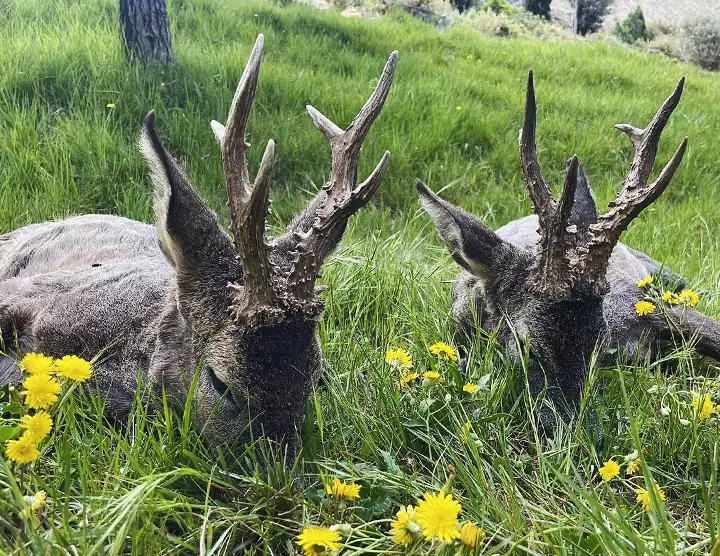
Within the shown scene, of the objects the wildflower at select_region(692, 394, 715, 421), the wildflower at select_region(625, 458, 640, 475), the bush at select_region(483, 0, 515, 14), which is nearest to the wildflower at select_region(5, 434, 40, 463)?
the wildflower at select_region(625, 458, 640, 475)

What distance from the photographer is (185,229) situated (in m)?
2.92

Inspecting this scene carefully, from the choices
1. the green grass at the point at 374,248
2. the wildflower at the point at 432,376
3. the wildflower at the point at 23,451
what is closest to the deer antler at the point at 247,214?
the green grass at the point at 374,248

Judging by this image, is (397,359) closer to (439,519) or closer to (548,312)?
(548,312)

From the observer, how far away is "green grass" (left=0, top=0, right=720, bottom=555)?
95.4 inches

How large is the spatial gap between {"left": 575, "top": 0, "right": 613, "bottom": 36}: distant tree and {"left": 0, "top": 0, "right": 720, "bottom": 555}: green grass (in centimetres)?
1789

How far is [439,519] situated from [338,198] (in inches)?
62.4

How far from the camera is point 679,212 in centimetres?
715

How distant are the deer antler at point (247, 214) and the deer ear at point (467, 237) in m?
1.53

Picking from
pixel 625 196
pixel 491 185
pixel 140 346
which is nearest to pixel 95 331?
pixel 140 346

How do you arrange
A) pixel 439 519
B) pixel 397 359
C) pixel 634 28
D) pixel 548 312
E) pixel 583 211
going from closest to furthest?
pixel 439 519 → pixel 397 359 → pixel 548 312 → pixel 583 211 → pixel 634 28

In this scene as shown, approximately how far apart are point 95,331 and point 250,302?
4.17 ft

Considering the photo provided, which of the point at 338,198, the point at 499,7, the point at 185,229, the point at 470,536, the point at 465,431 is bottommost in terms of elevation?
the point at 465,431

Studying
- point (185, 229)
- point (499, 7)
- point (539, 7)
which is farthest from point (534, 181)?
point (539, 7)

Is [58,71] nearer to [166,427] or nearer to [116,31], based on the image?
[116,31]
